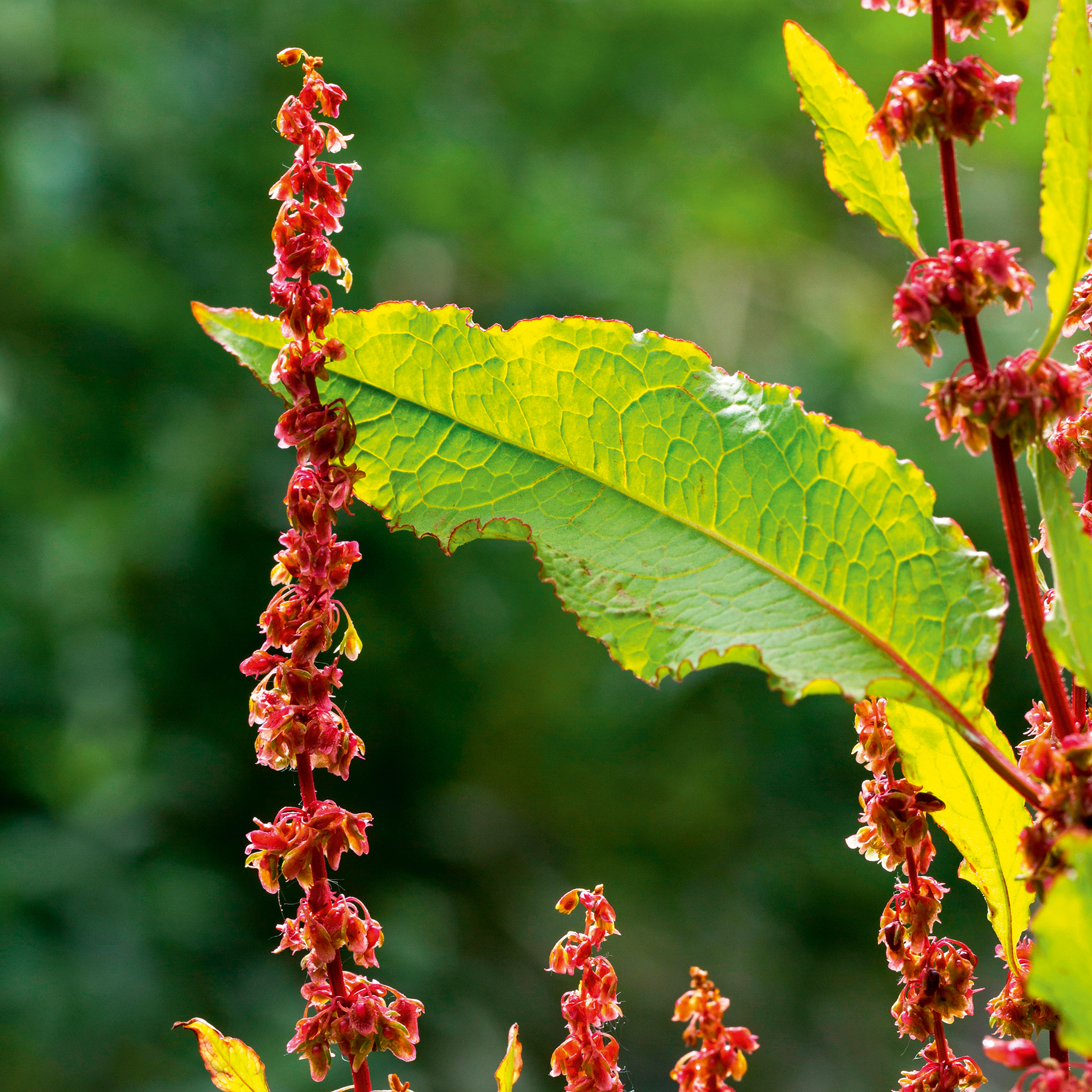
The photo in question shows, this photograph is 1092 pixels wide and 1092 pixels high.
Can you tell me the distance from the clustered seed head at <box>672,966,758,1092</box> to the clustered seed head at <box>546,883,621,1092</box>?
31mm

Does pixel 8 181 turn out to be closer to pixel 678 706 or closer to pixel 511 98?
pixel 511 98

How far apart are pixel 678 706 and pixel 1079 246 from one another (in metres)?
2.71

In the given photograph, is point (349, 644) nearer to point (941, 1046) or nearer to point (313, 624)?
point (313, 624)

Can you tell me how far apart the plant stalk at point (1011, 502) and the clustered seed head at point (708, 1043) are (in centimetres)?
8

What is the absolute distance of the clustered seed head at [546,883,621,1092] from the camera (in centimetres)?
23

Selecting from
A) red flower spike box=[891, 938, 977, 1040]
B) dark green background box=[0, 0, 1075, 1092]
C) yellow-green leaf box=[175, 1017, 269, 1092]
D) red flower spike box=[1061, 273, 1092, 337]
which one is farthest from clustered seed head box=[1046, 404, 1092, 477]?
dark green background box=[0, 0, 1075, 1092]

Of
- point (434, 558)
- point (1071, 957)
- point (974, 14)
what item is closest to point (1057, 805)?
point (1071, 957)

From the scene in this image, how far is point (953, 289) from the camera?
190 mm

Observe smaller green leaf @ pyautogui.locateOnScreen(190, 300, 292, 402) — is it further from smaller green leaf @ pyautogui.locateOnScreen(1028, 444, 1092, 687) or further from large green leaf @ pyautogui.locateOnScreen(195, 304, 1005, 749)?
smaller green leaf @ pyautogui.locateOnScreen(1028, 444, 1092, 687)

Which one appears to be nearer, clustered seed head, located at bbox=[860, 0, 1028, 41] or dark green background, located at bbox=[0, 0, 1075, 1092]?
clustered seed head, located at bbox=[860, 0, 1028, 41]

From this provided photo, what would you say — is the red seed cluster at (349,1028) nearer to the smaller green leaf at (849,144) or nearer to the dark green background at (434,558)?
the smaller green leaf at (849,144)

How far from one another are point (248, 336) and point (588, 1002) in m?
0.16

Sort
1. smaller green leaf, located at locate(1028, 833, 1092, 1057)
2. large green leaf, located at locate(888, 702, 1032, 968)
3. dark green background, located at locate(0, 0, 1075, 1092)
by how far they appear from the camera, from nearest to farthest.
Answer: smaller green leaf, located at locate(1028, 833, 1092, 1057), large green leaf, located at locate(888, 702, 1032, 968), dark green background, located at locate(0, 0, 1075, 1092)

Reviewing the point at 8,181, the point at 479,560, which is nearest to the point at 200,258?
the point at 8,181
